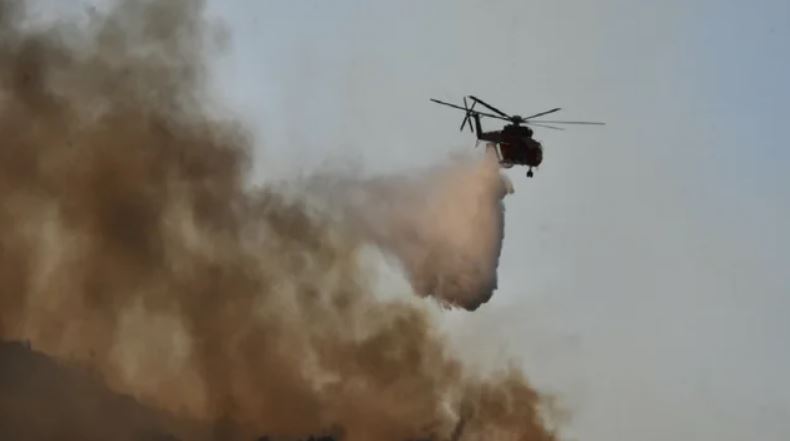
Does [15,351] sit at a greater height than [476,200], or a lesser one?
lesser

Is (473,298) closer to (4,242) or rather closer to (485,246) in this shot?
(485,246)

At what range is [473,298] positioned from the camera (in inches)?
2480

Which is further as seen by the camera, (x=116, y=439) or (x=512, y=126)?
(x=116, y=439)

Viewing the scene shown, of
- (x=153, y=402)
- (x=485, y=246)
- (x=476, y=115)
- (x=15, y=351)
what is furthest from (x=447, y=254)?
(x=15, y=351)

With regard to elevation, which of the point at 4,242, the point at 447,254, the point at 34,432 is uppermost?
the point at 447,254

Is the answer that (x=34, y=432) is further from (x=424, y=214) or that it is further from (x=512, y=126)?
(x=512, y=126)

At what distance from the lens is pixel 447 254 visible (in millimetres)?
64125

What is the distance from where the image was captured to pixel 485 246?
63406mm

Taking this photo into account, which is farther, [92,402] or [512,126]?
[92,402]

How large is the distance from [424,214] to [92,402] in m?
17.0

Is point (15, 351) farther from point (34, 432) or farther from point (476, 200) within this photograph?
point (476, 200)

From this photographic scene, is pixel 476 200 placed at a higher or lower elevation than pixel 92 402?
higher

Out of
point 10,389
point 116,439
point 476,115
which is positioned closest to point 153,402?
point 116,439

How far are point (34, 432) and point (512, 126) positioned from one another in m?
24.5
